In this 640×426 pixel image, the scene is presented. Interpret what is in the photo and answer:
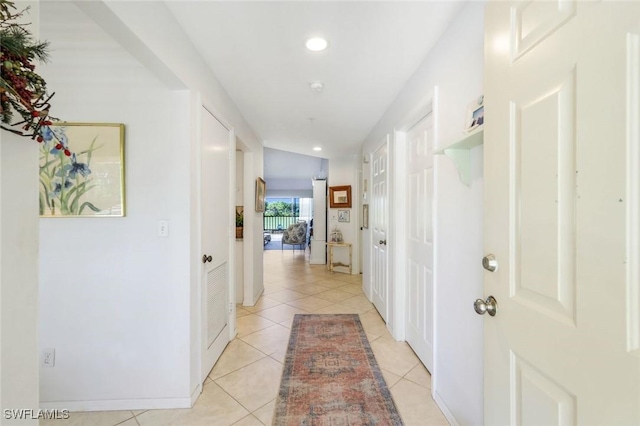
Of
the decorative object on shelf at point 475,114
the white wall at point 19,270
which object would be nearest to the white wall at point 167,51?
the white wall at point 19,270

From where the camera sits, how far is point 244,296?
3.68 m

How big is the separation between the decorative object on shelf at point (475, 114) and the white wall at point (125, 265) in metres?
1.61

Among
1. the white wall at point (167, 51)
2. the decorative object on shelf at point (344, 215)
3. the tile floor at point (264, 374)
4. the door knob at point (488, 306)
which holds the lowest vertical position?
the tile floor at point (264, 374)

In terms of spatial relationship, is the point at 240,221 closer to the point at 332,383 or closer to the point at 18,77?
the point at 332,383

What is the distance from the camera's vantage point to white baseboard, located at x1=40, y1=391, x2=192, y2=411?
5.67 ft

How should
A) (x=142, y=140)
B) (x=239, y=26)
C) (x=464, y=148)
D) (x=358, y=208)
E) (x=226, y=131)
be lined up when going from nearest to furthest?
(x=464, y=148), (x=239, y=26), (x=142, y=140), (x=226, y=131), (x=358, y=208)

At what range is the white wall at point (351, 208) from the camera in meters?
5.67

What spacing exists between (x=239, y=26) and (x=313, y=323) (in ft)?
9.15

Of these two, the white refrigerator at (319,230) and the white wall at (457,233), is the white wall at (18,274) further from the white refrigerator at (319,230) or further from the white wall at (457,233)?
the white refrigerator at (319,230)

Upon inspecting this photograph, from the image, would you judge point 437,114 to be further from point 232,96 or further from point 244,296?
point 244,296

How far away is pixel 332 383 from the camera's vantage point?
201 centimetres

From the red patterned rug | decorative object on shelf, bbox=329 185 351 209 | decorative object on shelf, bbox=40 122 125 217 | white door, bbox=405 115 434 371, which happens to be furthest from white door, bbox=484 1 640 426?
decorative object on shelf, bbox=329 185 351 209

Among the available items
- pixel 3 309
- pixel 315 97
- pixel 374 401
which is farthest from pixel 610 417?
pixel 315 97

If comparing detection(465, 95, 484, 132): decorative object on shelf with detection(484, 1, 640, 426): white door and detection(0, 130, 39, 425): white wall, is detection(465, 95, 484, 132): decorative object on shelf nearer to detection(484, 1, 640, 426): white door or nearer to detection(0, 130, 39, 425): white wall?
detection(484, 1, 640, 426): white door
